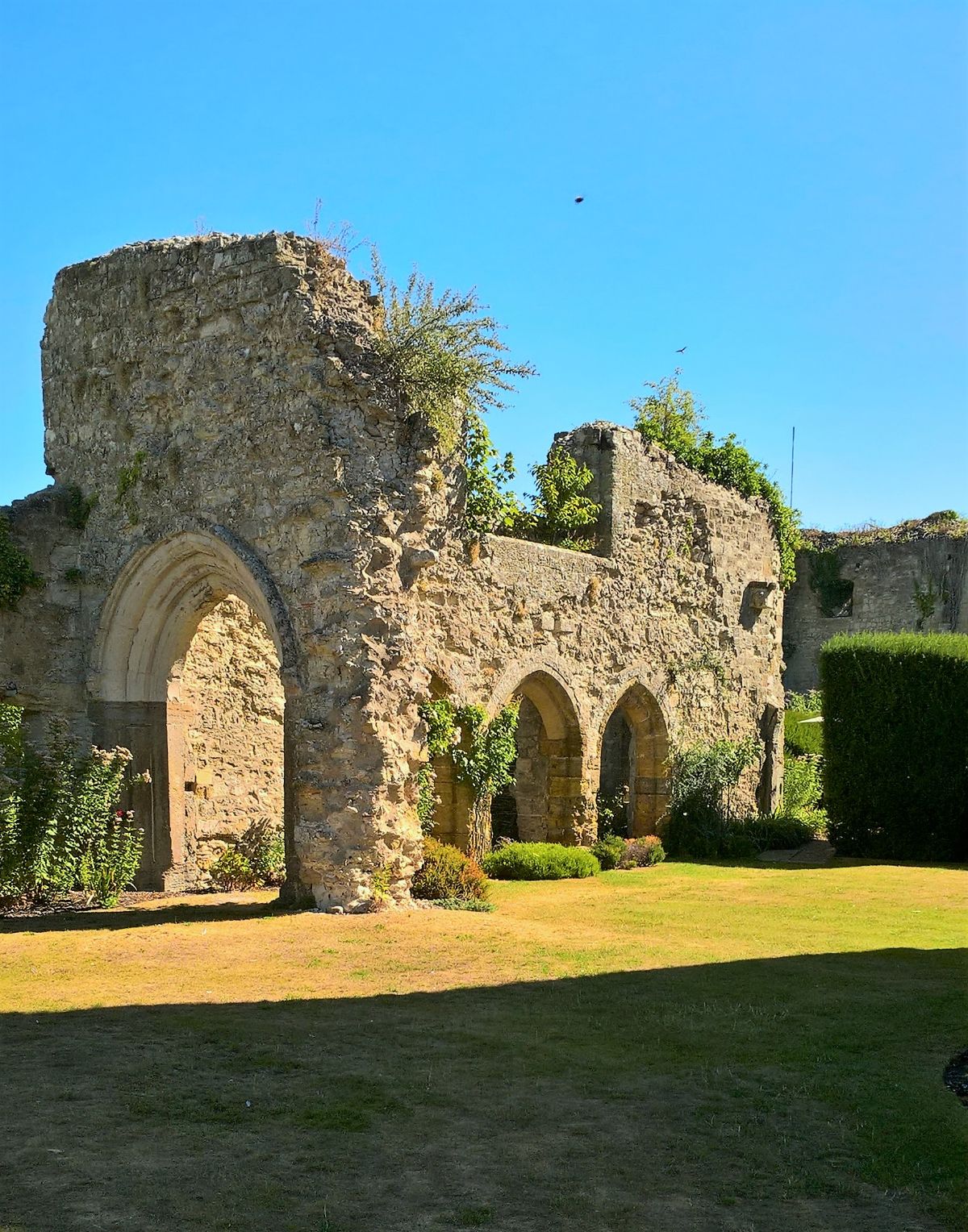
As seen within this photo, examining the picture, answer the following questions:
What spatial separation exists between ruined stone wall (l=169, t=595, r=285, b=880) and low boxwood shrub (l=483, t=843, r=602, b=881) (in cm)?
Answer: 233

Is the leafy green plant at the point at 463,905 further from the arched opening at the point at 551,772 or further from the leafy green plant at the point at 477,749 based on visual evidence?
the arched opening at the point at 551,772

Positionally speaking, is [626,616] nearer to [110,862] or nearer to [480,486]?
[480,486]

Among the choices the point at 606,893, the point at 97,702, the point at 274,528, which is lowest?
the point at 606,893

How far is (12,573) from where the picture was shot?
1032 cm

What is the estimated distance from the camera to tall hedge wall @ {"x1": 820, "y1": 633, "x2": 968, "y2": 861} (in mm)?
14703

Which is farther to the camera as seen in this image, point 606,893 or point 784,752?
point 784,752

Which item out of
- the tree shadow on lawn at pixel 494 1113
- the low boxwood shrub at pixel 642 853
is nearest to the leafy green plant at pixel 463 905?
the tree shadow on lawn at pixel 494 1113

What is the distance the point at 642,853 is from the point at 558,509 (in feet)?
14.0

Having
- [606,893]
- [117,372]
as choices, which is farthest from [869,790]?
[117,372]

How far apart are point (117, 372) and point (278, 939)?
5487 millimetres

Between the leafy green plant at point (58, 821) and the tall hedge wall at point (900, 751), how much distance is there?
9.36 meters

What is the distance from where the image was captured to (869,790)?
49.1ft

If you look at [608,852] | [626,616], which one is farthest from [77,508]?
[608,852]

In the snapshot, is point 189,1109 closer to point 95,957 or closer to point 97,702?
point 95,957
